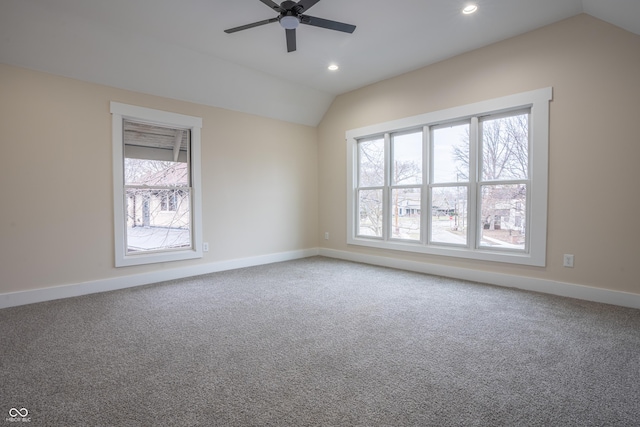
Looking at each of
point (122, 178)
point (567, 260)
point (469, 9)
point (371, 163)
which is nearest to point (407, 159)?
point (371, 163)

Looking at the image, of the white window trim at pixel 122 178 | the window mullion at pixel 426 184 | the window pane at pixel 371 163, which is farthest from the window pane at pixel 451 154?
the white window trim at pixel 122 178

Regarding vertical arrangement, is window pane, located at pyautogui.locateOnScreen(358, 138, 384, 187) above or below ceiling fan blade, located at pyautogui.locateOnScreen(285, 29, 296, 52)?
below

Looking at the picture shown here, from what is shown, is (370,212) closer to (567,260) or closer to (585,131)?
(567,260)

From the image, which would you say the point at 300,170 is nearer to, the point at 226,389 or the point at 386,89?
the point at 386,89

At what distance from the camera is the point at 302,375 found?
1803 mm

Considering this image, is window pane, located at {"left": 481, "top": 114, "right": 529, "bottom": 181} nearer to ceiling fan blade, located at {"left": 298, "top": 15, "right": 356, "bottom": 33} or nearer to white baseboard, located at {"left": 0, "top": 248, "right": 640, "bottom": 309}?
white baseboard, located at {"left": 0, "top": 248, "right": 640, "bottom": 309}

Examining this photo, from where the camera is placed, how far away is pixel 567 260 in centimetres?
324

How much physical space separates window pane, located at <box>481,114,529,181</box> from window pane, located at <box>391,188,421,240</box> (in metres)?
1.03

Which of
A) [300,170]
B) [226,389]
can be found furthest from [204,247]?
[226,389]

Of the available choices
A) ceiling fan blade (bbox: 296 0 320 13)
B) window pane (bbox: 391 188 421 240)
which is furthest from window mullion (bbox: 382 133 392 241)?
ceiling fan blade (bbox: 296 0 320 13)

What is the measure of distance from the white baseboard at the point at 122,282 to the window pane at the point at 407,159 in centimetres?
246

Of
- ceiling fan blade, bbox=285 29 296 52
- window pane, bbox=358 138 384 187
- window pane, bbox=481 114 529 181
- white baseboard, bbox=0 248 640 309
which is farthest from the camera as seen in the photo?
window pane, bbox=358 138 384 187

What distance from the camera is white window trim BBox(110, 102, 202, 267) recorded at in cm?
366

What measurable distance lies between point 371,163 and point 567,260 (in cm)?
298
